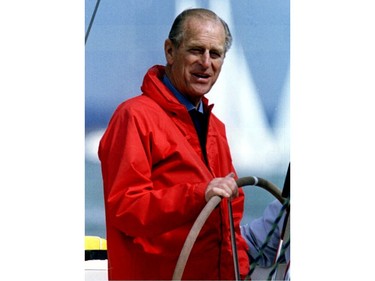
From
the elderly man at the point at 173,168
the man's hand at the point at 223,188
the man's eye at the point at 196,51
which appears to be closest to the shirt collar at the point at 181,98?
the elderly man at the point at 173,168

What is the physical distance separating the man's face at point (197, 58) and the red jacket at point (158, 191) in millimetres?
52

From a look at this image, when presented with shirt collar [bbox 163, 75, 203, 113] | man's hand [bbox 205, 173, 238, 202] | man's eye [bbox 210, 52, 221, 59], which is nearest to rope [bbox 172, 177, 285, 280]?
man's hand [bbox 205, 173, 238, 202]

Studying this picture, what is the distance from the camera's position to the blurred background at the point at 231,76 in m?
4.28

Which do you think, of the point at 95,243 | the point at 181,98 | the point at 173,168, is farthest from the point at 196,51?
the point at 95,243

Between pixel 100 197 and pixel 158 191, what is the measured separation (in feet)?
0.62

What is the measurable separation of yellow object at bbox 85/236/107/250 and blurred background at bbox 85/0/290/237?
2 centimetres

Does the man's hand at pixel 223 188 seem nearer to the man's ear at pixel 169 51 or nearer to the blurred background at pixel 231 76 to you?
the blurred background at pixel 231 76

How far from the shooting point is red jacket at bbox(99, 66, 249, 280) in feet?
13.6

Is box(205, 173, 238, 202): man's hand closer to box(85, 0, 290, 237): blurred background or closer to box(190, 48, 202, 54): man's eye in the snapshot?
box(85, 0, 290, 237): blurred background

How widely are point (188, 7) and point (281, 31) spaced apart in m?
0.26

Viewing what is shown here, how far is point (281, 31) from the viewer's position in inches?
169

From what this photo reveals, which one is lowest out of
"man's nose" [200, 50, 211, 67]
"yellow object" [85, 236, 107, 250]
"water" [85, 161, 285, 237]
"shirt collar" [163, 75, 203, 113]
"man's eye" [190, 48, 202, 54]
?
"yellow object" [85, 236, 107, 250]
